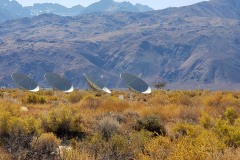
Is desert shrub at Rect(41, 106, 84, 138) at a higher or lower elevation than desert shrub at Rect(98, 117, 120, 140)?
lower

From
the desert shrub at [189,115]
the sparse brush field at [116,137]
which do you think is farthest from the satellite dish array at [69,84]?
the sparse brush field at [116,137]

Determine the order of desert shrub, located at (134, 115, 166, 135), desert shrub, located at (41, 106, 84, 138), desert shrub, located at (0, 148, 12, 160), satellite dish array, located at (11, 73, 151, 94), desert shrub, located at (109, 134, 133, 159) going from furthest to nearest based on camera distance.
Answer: satellite dish array, located at (11, 73, 151, 94), desert shrub, located at (134, 115, 166, 135), desert shrub, located at (41, 106, 84, 138), desert shrub, located at (109, 134, 133, 159), desert shrub, located at (0, 148, 12, 160)

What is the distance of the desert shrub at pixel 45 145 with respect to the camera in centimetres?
1267

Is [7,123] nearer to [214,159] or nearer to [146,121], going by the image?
[146,121]

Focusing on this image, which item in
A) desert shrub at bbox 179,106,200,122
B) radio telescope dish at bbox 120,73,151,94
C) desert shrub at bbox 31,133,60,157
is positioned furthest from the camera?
radio telescope dish at bbox 120,73,151,94

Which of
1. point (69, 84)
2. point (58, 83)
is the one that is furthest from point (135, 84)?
point (58, 83)

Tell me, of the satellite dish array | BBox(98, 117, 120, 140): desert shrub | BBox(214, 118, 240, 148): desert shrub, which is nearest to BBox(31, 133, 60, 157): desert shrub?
BBox(98, 117, 120, 140): desert shrub

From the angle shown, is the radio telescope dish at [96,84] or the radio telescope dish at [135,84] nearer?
the radio telescope dish at [135,84]

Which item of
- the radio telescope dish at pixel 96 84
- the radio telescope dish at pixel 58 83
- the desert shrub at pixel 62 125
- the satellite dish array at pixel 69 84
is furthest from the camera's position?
the radio telescope dish at pixel 96 84

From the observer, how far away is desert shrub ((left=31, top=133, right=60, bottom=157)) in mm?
12672

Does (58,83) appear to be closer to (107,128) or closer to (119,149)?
(107,128)

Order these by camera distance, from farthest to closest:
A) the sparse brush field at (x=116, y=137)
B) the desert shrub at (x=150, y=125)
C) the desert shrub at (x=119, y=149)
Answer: the desert shrub at (x=150, y=125) → the desert shrub at (x=119, y=149) → the sparse brush field at (x=116, y=137)

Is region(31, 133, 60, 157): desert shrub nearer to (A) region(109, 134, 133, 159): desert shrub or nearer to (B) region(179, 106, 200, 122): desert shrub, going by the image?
(A) region(109, 134, 133, 159): desert shrub

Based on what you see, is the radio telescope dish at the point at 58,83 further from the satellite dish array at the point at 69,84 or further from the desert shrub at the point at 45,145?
the desert shrub at the point at 45,145
